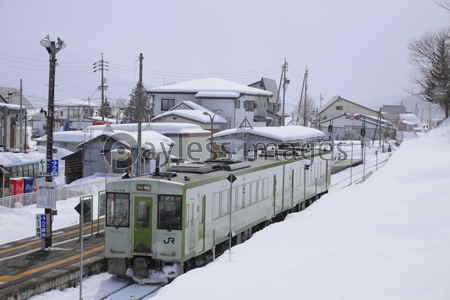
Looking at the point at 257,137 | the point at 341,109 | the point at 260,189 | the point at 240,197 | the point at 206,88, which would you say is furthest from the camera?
the point at 341,109

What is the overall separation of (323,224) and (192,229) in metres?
6.29

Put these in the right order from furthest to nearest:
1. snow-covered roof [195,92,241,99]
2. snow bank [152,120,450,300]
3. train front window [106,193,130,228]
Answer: snow-covered roof [195,92,241,99] → train front window [106,193,130,228] → snow bank [152,120,450,300]

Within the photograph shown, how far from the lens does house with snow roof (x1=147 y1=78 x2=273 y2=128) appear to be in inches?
2130

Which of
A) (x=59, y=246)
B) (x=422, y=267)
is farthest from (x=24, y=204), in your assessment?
(x=422, y=267)

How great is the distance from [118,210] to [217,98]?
144ft

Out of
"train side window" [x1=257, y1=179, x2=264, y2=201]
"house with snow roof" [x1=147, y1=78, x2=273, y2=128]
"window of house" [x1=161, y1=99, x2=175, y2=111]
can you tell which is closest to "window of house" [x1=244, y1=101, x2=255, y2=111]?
"house with snow roof" [x1=147, y1=78, x2=273, y2=128]

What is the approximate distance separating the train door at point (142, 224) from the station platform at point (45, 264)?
1.89 metres

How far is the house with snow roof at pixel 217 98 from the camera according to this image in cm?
5410

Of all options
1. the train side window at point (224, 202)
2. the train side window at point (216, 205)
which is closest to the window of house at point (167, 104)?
the train side window at point (224, 202)

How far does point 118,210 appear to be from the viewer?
11.2 metres

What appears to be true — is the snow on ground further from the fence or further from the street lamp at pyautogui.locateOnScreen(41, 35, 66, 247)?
the street lamp at pyautogui.locateOnScreen(41, 35, 66, 247)

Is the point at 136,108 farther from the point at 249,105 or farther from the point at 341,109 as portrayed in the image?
the point at 341,109

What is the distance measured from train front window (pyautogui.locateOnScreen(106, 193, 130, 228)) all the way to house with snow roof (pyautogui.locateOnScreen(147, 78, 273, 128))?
40610mm

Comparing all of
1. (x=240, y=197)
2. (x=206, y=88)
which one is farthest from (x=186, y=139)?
(x=240, y=197)
